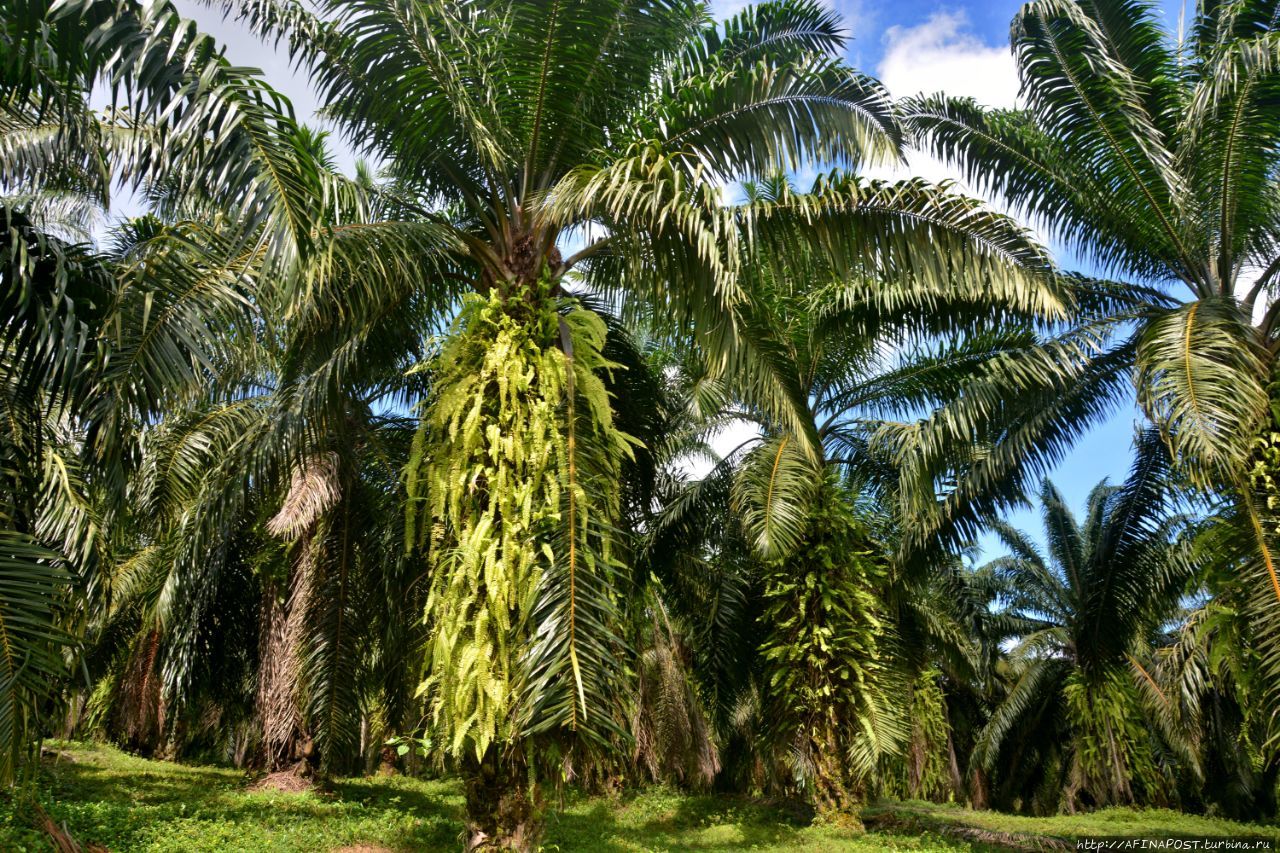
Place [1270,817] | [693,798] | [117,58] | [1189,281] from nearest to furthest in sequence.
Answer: [117,58], [1189,281], [693,798], [1270,817]

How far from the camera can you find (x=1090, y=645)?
39.1 feet

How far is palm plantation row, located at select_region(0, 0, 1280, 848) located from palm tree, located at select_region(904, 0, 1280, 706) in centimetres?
4

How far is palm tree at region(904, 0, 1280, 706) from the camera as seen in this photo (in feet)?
25.3

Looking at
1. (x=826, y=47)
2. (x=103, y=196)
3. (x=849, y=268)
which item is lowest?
(x=849, y=268)

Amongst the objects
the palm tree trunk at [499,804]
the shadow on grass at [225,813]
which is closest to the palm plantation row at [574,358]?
the palm tree trunk at [499,804]

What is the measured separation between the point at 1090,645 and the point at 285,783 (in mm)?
10643

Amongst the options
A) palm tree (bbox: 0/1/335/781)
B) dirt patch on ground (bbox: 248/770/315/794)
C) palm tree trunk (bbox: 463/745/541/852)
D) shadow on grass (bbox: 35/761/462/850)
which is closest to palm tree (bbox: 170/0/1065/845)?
palm tree trunk (bbox: 463/745/541/852)

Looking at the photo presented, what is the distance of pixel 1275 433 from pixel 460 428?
7.06m

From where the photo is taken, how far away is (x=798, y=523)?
10594 mm

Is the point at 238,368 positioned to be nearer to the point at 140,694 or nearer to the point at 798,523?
the point at 798,523

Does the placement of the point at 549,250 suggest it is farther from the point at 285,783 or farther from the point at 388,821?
the point at 285,783

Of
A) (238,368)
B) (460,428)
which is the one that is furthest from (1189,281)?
(238,368)

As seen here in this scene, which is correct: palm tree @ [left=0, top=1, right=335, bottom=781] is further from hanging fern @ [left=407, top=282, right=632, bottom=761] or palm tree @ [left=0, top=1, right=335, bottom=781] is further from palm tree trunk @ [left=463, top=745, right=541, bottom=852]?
palm tree trunk @ [left=463, top=745, right=541, bottom=852]

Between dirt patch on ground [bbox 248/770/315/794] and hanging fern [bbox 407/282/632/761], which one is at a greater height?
hanging fern [bbox 407/282/632/761]
